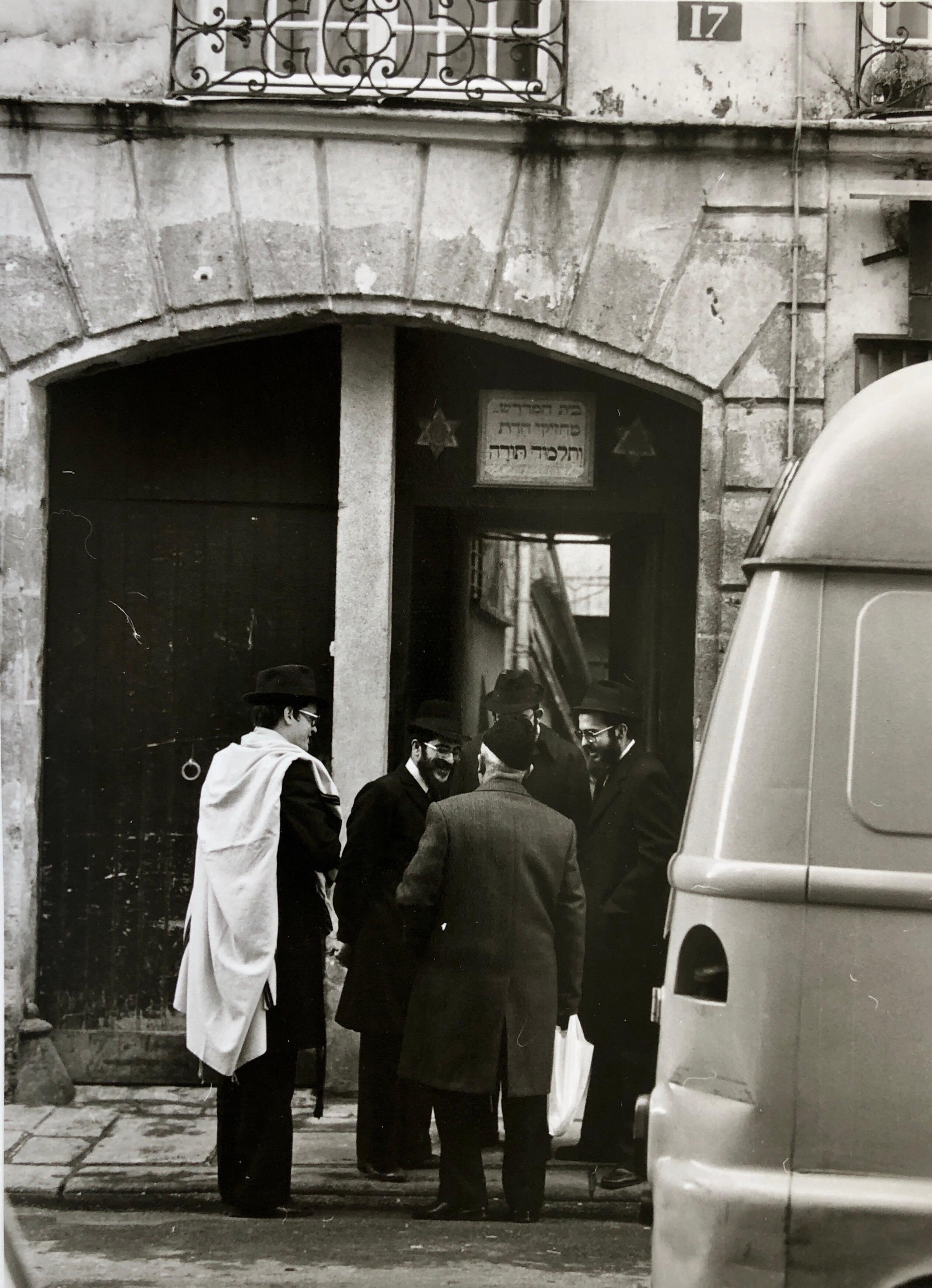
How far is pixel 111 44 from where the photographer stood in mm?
8023

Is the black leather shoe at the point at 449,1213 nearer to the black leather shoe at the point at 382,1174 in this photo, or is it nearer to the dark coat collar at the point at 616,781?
the black leather shoe at the point at 382,1174

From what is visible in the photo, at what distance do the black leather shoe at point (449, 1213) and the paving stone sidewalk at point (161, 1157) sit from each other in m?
0.33

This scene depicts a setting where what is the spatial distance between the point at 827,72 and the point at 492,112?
174 cm

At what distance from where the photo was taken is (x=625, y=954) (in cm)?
666

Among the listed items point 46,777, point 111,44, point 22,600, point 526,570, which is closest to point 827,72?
point 526,570

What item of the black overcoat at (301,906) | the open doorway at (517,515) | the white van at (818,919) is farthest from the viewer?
the open doorway at (517,515)

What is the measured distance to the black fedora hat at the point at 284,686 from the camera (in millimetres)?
6242

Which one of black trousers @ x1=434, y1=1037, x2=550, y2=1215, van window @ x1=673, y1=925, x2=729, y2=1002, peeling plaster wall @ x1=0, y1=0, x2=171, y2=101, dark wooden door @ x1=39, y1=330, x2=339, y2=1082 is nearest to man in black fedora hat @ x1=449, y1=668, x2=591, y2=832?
dark wooden door @ x1=39, y1=330, x2=339, y2=1082

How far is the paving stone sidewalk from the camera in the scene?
627 centimetres

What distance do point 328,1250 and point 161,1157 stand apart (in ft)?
4.84

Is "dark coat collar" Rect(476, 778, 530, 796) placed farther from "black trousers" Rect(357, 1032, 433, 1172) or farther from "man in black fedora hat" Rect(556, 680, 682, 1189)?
"black trousers" Rect(357, 1032, 433, 1172)

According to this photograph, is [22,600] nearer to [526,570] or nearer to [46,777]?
[46,777]

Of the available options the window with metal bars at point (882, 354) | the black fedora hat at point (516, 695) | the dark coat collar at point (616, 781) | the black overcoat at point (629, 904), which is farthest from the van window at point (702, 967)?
the window with metal bars at point (882, 354)

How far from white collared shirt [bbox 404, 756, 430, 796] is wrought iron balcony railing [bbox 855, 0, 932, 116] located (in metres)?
4.08
